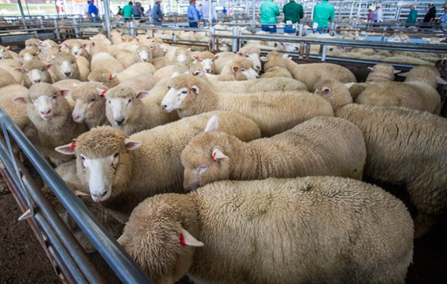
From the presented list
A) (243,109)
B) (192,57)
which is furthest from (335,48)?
(243,109)

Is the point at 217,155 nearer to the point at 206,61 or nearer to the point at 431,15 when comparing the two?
the point at 206,61

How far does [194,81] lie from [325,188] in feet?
7.26

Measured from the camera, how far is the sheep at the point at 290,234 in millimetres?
1562

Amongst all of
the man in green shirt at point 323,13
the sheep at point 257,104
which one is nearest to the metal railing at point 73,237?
the sheep at point 257,104

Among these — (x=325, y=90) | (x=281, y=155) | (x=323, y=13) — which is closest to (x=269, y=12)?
(x=323, y=13)

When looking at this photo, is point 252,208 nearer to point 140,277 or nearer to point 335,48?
point 140,277

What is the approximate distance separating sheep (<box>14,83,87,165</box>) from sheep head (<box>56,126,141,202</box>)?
1258mm

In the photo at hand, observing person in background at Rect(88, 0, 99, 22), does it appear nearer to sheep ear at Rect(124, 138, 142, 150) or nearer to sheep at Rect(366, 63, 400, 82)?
sheep at Rect(366, 63, 400, 82)

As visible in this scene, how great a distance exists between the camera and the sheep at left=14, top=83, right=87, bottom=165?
3.07 metres

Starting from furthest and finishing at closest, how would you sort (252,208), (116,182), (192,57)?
(192,57) → (116,182) → (252,208)

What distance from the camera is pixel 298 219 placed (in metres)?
1.64

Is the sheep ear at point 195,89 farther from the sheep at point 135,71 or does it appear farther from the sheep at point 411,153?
the sheep at point 135,71

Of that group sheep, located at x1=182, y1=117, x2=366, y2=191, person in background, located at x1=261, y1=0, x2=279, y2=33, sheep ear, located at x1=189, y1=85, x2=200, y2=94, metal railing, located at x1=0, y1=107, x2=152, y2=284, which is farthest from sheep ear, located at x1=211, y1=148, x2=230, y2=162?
person in background, located at x1=261, y1=0, x2=279, y2=33

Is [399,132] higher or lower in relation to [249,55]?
lower
